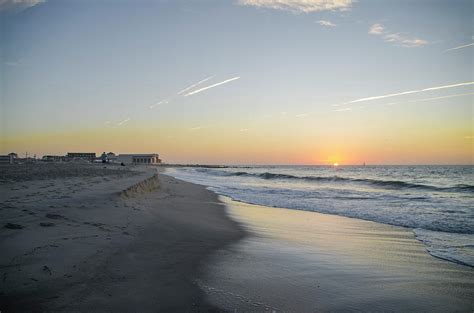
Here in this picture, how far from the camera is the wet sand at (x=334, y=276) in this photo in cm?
398

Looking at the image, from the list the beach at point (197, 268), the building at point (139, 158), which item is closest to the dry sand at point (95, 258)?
the beach at point (197, 268)

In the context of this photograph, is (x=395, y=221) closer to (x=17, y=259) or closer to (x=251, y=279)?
(x=251, y=279)

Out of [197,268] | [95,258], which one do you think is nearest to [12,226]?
[95,258]

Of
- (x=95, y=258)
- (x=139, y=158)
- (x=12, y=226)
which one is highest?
(x=139, y=158)

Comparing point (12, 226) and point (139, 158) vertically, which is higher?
point (139, 158)

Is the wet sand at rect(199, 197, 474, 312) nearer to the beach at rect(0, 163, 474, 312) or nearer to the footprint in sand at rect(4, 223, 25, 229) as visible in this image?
the beach at rect(0, 163, 474, 312)

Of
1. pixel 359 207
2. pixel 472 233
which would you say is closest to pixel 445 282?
pixel 472 233

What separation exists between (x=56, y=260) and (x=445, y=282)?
5934 mm

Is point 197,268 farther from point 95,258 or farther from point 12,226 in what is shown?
point 12,226

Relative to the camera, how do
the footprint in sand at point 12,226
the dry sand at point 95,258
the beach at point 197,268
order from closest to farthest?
the dry sand at point 95,258, the beach at point 197,268, the footprint in sand at point 12,226

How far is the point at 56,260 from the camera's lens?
4430 mm

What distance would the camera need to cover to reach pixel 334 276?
16.6 ft

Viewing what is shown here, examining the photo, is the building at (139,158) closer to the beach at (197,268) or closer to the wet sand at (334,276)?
the beach at (197,268)

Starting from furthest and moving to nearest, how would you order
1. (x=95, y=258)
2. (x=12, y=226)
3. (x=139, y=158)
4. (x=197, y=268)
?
(x=139, y=158) → (x=12, y=226) → (x=197, y=268) → (x=95, y=258)
